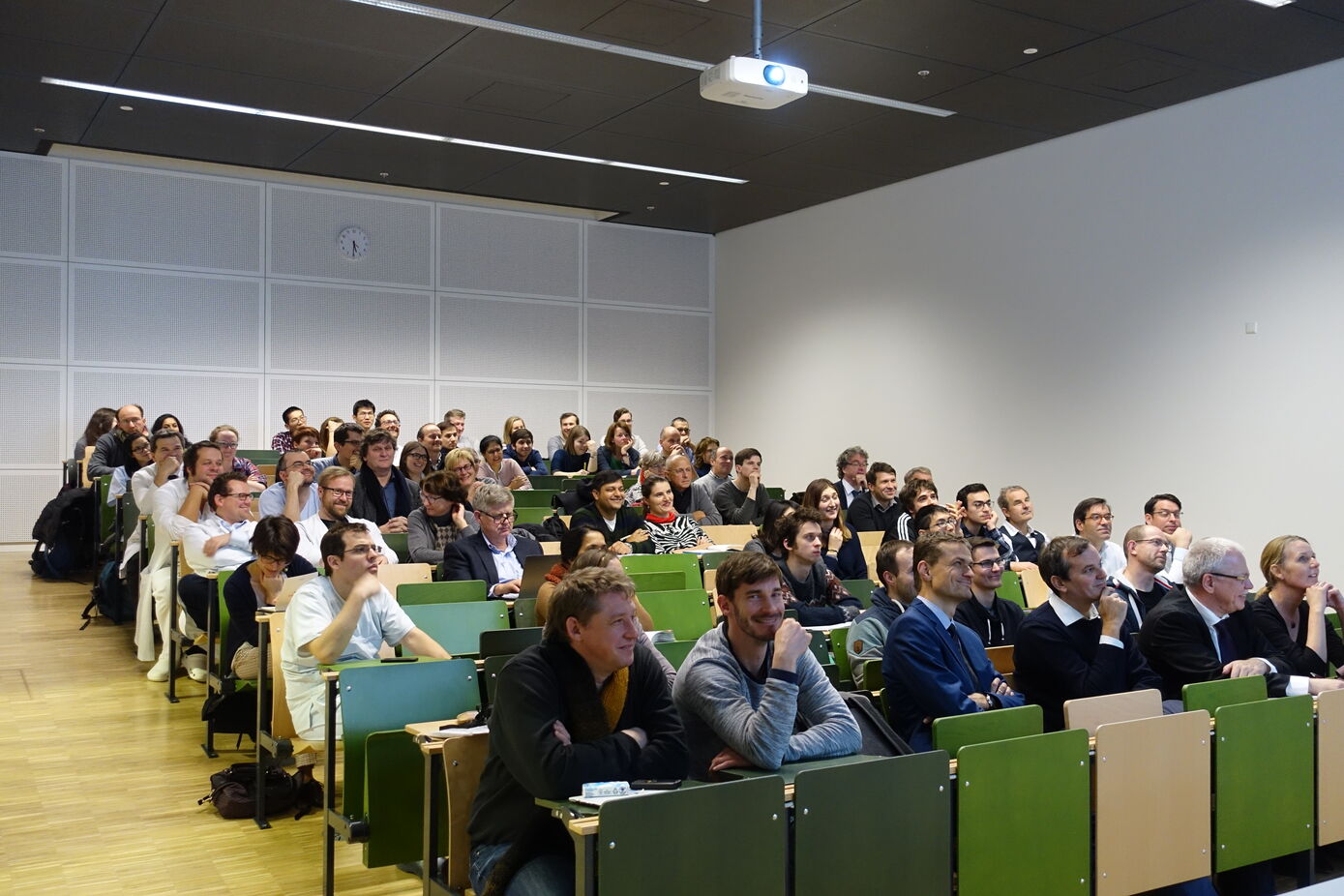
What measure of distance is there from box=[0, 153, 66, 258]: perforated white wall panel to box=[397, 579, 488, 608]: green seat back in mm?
7894

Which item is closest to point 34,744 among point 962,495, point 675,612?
point 675,612

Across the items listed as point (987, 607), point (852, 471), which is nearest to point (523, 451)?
point (852, 471)

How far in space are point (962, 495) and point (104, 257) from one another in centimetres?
855

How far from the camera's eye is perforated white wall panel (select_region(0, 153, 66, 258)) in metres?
10.6

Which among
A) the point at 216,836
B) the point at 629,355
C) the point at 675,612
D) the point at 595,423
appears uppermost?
the point at 629,355

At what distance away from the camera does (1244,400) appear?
27.7 feet

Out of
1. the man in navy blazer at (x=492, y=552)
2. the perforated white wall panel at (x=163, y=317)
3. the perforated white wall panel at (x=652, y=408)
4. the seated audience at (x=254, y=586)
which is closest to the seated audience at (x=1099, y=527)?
the man in navy blazer at (x=492, y=552)

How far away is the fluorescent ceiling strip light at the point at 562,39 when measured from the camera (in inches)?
272

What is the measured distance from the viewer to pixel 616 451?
1091 centimetres

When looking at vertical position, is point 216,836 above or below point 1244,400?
below

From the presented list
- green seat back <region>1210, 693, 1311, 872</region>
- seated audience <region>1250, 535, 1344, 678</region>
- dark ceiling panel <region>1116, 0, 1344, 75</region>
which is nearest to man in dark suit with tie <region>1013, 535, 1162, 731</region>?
green seat back <region>1210, 693, 1311, 872</region>

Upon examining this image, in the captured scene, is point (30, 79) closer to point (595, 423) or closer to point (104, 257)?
point (104, 257)

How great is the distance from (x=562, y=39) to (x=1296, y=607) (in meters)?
5.42

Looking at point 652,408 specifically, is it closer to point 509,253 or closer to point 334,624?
point 509,253
